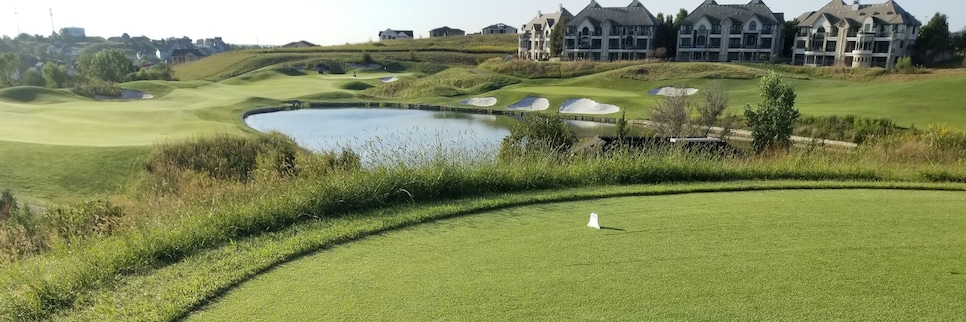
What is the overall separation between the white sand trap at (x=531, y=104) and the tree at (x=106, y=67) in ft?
155

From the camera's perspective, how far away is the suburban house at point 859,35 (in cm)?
5506

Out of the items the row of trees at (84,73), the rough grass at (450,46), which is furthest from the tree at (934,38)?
the row of trees at (84,73)

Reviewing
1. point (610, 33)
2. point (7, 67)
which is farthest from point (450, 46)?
point (7, 67)

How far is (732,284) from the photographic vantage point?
4.50 meters

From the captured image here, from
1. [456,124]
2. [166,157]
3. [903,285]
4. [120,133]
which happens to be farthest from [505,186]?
[456,124]

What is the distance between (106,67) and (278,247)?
74972 millimetres

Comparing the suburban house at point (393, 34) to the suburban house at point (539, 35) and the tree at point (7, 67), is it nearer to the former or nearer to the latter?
the suburban house at point (539, 35)

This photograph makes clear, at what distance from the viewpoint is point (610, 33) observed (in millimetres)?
68375

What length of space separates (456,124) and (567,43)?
36.4m

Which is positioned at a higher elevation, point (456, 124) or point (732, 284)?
point (732, 284)

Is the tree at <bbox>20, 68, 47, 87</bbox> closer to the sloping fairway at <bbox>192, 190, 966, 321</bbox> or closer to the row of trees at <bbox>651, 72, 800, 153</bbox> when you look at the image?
the row of trees at <bbox>651, 72, 800, 153</bbox>

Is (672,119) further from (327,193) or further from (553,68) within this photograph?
(553,68)

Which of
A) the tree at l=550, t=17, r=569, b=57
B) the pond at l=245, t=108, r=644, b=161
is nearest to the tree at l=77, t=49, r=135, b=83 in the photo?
the pond at l=245, t=108, r=644, b=161

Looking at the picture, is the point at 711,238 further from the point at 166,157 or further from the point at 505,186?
the point at 166,157
